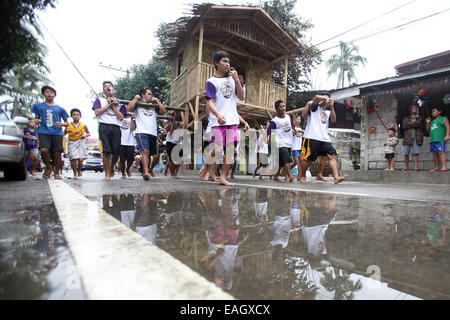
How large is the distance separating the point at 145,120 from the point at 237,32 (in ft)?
21.2

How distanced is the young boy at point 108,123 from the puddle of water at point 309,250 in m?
3.60

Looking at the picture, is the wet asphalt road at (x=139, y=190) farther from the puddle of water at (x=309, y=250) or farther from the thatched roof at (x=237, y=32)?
the thatched roof at (x=237, y=32)

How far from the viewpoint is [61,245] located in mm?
745

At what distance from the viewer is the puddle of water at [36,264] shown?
1.59 ft

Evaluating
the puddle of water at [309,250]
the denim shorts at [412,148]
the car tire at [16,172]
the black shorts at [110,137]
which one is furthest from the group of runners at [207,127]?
the denim shorts at [412,148]

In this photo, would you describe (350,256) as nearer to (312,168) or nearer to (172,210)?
(172,210)

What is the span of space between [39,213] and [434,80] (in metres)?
8.73

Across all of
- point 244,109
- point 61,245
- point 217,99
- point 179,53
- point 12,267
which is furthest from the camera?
point 179,53

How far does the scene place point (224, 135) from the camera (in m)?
3.71

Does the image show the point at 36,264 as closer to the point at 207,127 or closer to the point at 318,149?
the point at 207,127

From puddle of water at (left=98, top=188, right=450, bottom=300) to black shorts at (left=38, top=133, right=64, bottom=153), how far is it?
14.4 feet

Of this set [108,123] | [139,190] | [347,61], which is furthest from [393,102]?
[347,61]
